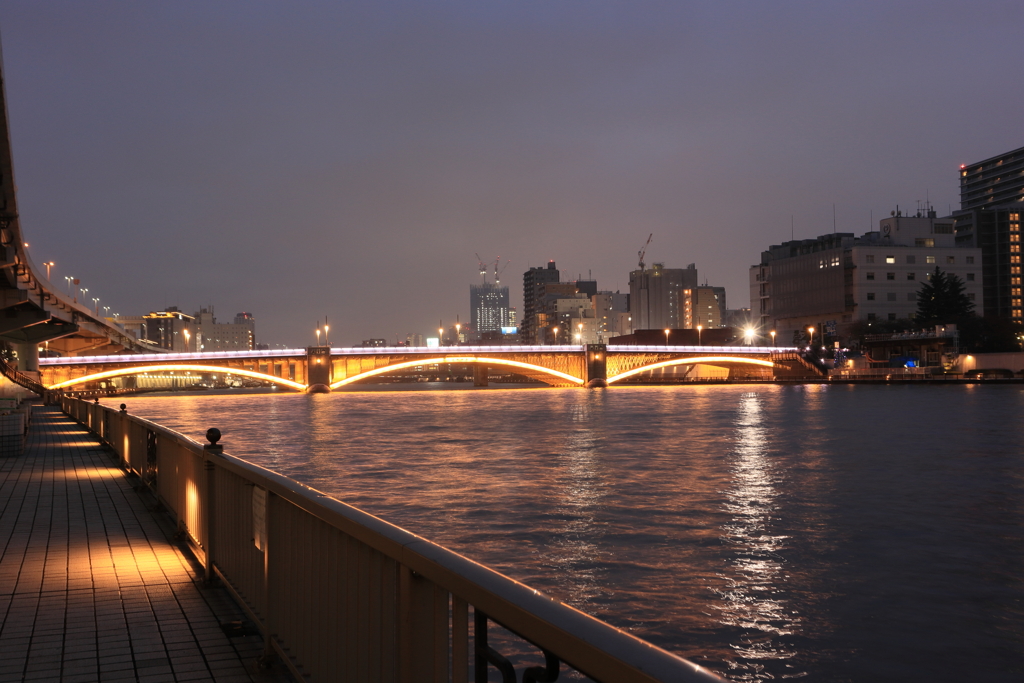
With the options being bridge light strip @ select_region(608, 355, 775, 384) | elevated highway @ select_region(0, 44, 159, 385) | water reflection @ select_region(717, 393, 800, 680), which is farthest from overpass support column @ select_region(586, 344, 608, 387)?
water reflection @ select_region(717, 393, 800, 680)

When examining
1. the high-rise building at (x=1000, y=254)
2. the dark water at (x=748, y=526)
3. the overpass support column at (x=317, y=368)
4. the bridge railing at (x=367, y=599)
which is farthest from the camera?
the high-rise building at (x=1000, y=254)

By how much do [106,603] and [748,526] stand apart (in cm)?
1681

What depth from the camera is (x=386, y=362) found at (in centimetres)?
12544

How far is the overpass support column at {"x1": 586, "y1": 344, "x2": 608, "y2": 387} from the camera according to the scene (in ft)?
445

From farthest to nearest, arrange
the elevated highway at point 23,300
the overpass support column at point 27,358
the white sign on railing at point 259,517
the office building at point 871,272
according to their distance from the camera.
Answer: the office building at point 871,272
the overpass support column at point 27,358
the elevated highway at point 23,300
the white sign on railing at point 259,517

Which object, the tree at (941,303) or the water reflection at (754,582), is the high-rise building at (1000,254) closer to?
the tree at (941,303)

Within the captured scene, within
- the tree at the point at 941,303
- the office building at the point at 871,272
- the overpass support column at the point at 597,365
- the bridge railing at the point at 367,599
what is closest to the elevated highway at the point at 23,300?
the bridge railing at the point at 367,599

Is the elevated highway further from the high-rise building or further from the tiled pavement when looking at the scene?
the high-rise building

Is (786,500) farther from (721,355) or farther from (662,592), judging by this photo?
(721,355)

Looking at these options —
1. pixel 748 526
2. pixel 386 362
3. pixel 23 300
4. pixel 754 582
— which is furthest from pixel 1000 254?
pixel 754 582

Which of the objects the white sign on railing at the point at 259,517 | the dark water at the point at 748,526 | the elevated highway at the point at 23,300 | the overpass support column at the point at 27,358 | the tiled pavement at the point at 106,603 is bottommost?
the dark water at the point at 748,526

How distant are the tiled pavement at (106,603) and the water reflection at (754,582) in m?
7.00

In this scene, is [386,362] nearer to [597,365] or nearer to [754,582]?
[597,365]

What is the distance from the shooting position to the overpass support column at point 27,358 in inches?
3711
